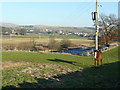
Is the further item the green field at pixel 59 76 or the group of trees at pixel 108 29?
the group of trees at pixel 108 29

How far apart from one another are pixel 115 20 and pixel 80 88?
1722 inches

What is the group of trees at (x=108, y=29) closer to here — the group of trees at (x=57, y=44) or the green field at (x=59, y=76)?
the group of trees at (x=57, y=44)

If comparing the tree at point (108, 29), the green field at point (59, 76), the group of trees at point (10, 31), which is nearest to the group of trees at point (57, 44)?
the tree at point (108, 29)

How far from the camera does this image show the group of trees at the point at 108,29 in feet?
164

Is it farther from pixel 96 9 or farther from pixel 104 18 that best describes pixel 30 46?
pixel 96 9

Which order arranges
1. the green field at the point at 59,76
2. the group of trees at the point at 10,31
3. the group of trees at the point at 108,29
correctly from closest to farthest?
the green field at the point at 59,76 < the group of trees at the point at 108,29 < the group of trees at the point at 10,31

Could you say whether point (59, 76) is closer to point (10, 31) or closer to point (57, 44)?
point (57, 44)

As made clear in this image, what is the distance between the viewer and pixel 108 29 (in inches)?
2015

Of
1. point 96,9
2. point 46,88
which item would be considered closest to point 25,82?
point 46,88

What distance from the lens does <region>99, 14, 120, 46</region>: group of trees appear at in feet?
164

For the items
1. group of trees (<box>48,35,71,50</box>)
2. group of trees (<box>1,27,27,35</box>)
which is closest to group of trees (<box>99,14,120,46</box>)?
group of trees (<box>48,35,71,50</box>)

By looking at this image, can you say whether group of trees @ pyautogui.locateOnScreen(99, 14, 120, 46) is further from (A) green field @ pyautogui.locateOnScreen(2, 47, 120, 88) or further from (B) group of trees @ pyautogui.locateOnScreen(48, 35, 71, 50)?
(A) green field @ pyautogui.locateOnScreen(2, 47, 120, 88)

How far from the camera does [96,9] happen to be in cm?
1800

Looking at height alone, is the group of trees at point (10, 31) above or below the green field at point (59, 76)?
above
